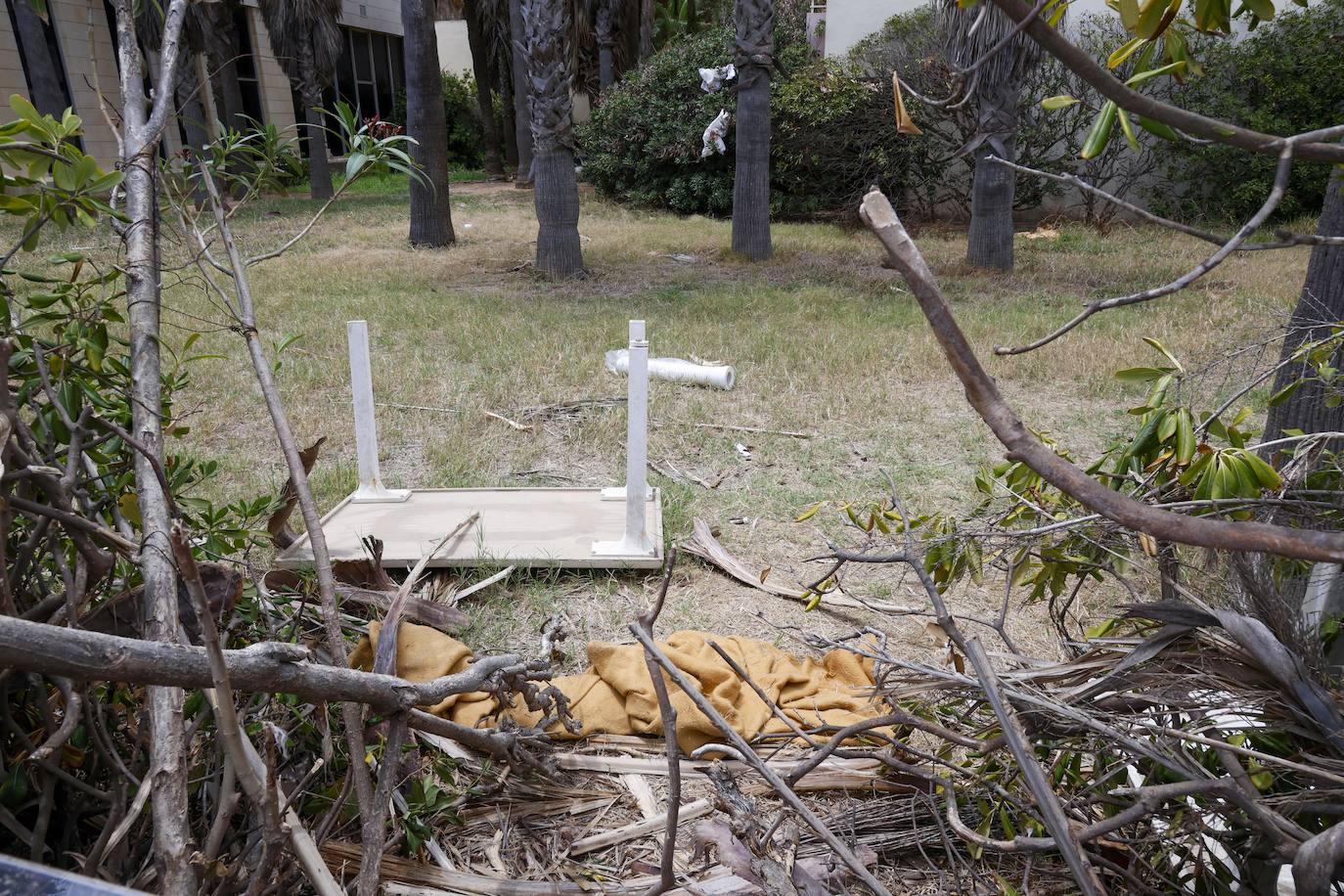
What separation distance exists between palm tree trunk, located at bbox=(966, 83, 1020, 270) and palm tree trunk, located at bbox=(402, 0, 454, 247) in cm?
645

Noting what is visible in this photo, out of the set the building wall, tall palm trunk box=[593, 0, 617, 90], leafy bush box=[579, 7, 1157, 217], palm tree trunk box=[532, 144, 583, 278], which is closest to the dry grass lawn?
palm tree trunk box=[532, 144, 583, 278]

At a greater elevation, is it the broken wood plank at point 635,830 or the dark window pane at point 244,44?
→ the dark window pane at point 244,44

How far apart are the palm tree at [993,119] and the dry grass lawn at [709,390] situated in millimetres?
483

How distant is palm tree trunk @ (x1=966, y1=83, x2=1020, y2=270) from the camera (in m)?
9.91

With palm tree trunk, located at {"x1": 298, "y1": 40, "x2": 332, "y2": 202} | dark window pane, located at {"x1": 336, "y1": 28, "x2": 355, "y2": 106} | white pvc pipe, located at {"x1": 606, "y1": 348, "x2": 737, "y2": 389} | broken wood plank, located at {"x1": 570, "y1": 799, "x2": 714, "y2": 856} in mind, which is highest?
dark window pane, located at {"x1": 336, "y1": 28, "x2": 355, "y2": 106}

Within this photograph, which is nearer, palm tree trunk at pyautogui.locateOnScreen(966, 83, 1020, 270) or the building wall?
palm tree trunk at pyautogui.locateOnScreen(966, 83, 1020, 270)

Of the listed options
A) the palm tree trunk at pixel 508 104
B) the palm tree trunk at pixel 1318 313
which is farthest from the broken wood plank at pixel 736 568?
the palm tree trunk at pixel 508 104

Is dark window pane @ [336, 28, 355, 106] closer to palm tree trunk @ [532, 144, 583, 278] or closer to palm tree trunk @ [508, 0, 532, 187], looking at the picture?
palm tree trunk @ [508, 0, 532, 187]

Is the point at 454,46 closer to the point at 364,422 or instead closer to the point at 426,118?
the point at 426,118

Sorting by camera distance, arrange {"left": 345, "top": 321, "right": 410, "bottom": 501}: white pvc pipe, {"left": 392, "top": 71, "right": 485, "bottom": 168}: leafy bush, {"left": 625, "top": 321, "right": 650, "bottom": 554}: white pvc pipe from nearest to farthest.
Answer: {"left": 625, "top": 321, "right": 650, "bottom": 554}: white pvc pipe < {"left": 345, "top": 321, "right": 410, "bottom": 501}: white pvc pipe < {"left": 392, "top": 71, "right": 485, "bottom": 168}: leafy bush

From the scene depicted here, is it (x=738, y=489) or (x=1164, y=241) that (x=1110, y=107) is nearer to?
(x=738, y=489)

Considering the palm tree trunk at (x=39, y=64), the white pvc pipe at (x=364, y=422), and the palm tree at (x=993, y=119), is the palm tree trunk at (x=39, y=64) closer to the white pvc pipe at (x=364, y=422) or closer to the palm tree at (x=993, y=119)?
the white pvc pipe at (x=364, y=422)

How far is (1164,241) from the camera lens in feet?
40.0

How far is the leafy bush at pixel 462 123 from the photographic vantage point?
87.1 ft
